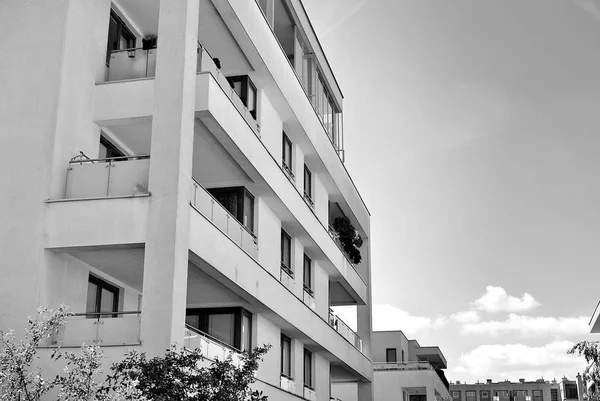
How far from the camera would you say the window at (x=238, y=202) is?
2877cm

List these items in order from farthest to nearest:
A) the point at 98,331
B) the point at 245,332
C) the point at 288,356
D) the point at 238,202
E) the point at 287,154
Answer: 1. the point at 287,154
2. the point at 288,356
3. the point at 238,202
4. the point at 245,332
5. the point at 98,331

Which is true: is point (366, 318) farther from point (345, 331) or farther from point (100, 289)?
point (100, 289)

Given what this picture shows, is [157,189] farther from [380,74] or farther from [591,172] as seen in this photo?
[591,172]

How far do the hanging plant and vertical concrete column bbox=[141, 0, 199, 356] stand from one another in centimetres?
1919

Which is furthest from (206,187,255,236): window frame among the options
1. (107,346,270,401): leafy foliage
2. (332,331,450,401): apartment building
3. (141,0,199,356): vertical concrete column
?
(332,331,450,401): apartment building

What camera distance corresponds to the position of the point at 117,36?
2575 cm

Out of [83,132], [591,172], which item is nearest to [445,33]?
[591,172]

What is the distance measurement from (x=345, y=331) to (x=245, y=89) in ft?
46.0

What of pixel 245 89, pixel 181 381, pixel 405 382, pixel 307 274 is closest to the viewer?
pixel 181 381

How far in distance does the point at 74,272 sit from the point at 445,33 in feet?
103

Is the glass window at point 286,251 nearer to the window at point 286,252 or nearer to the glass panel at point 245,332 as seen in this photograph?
the window at point 286,252

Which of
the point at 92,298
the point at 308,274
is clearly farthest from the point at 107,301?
the point at 308,274

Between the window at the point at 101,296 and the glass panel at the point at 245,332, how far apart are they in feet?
15.1

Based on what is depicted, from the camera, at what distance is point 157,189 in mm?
21688
